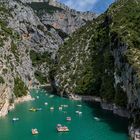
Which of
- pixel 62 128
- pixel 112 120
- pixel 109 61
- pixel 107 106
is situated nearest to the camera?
pixel 62 128

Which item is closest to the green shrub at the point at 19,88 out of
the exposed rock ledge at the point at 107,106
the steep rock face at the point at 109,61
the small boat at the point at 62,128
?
the exposed rock ledge at the point at 107,106

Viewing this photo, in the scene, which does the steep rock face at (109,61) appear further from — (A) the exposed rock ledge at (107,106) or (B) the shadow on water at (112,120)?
(B) the shadow on water at (112,120)

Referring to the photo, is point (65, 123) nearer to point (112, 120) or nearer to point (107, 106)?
point (112, 120)

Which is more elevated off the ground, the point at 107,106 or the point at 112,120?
the point at 107,106

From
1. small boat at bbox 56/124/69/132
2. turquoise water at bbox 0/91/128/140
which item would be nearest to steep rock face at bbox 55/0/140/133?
turquoise water at bbox 0/91/128/140

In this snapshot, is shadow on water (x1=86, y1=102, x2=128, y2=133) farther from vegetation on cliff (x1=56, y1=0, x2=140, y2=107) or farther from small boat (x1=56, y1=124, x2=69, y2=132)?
small boat (x1=56, y1=124, x2=69, y2=132)

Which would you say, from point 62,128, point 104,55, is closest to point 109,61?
point 104,55
